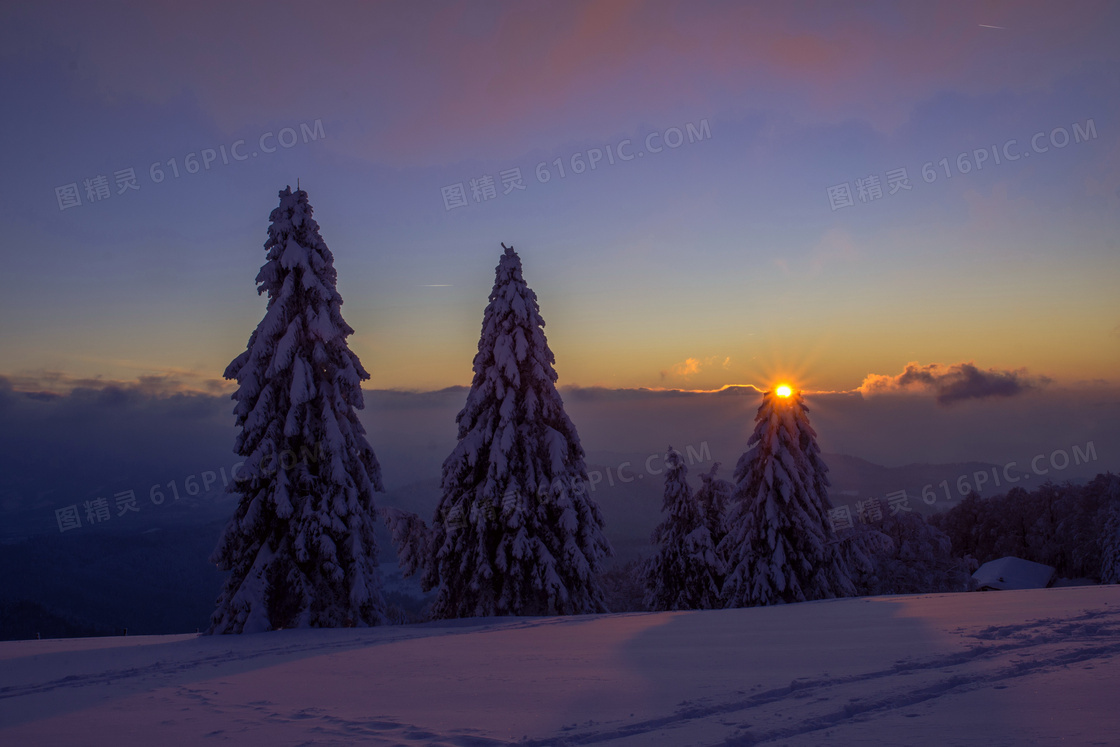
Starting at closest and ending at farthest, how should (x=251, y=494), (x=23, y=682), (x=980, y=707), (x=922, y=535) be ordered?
(x=980, y=707) < (x=23, y=682) < (x=251, y=494) < (x=922, y=535)

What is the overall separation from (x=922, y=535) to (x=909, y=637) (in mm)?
37317

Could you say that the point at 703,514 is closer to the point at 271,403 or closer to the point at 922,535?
the point at 922,535

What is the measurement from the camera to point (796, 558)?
966 inches

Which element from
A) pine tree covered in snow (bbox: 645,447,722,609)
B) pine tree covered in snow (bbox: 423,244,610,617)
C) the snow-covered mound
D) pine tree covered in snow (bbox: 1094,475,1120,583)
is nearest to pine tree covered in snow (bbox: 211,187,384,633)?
pine tree covered in snow (bbox: 423,244,610,617)

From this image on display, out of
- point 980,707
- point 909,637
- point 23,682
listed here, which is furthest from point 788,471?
point 23,682

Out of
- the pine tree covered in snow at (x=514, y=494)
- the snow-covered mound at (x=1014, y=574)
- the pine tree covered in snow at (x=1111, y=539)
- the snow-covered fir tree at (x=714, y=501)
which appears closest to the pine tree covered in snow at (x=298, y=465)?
the pine tree covered in snow at (x=514, y=494)

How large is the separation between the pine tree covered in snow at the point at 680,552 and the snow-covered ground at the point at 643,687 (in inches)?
767

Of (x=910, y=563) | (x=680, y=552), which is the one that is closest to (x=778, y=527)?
(x=680, y=552)

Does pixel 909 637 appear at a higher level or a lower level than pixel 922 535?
higher

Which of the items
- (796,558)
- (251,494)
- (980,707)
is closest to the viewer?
(980,707)

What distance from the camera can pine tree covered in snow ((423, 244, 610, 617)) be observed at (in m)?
20.5

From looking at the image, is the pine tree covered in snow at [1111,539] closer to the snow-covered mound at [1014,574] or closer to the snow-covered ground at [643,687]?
the snow-covered mound at [1014,574]

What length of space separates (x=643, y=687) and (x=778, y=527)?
65.7 feet

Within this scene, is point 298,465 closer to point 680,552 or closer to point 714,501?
point 680,552
